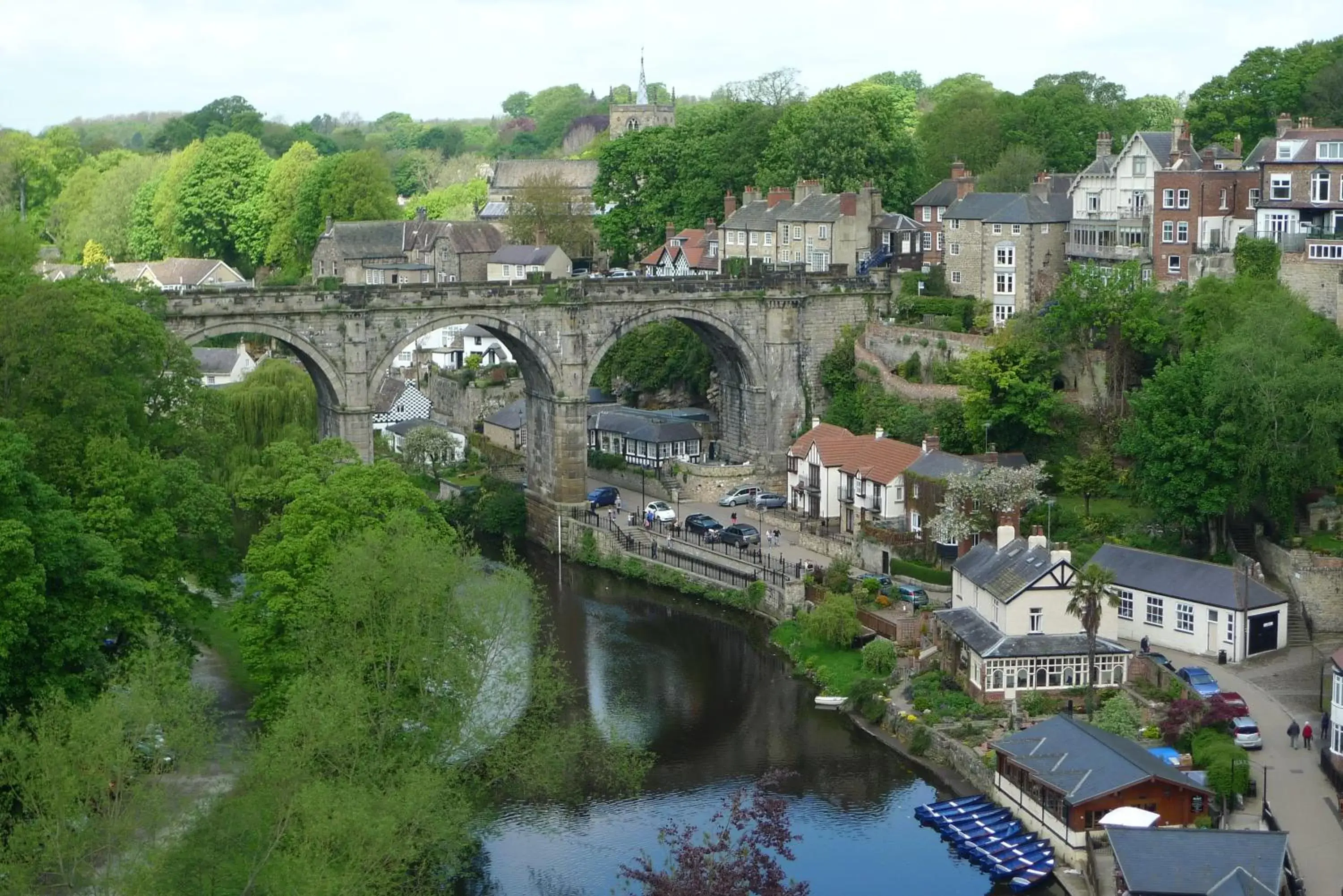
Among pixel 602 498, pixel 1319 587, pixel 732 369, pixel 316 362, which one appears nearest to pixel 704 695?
pixel 1319 587

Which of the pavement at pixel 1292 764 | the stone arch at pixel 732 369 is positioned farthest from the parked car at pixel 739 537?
the pavement at pixel 1292 764

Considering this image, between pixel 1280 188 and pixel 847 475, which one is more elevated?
pixel 1280 188

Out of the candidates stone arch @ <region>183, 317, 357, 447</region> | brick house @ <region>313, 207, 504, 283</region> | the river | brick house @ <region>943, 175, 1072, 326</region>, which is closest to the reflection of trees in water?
the river

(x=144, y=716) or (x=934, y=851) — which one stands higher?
(x=144, y=716)

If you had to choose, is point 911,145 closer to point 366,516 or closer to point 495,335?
point 495,335

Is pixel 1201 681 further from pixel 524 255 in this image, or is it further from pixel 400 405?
pixel 524 255

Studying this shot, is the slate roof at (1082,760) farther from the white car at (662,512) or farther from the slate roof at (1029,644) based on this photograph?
the white car at (662,512)

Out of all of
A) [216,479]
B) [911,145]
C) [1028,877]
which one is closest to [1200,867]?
[1028,877]
